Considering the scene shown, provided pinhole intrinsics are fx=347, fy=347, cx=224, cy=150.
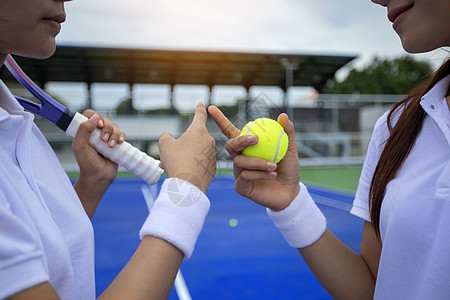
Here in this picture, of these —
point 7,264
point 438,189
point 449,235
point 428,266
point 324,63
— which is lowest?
point 324,63

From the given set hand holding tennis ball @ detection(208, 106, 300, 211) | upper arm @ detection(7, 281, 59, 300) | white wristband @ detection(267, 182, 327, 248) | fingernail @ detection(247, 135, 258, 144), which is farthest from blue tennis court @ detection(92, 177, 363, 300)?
upper arm @ detection(7, 281, 59, 300)

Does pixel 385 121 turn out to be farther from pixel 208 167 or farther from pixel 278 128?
pixel 208 167

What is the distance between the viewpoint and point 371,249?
1.45m

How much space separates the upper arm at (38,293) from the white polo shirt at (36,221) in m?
0.01

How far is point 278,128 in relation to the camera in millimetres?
1354

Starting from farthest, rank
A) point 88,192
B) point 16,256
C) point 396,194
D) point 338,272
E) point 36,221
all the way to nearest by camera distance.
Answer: point 88,192
point 338,272
point 396,194
point 36,221
point 16,256

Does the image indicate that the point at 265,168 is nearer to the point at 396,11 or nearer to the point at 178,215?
the point at 178,215

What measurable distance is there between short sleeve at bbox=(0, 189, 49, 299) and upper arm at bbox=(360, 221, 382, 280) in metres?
1.22

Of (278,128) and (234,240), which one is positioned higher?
(278,128)

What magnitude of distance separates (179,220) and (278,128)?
595 mm

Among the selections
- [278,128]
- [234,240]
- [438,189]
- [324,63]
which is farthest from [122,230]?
[324,63]

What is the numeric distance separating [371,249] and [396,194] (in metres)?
0.38

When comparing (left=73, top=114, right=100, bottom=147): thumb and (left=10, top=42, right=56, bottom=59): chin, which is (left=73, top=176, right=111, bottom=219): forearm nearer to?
(left=73, top=114, right=100, bottom=147): thumb

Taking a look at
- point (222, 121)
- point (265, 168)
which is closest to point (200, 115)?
point (222, 121)
